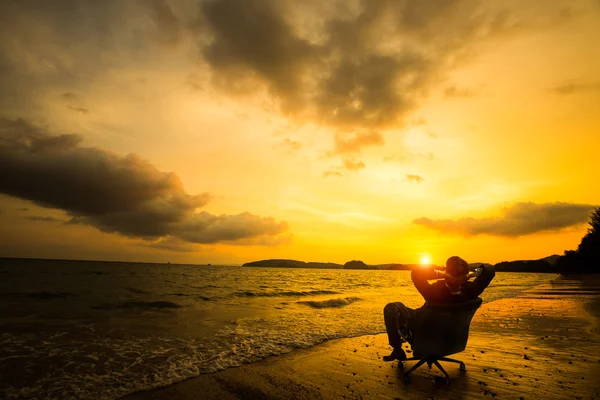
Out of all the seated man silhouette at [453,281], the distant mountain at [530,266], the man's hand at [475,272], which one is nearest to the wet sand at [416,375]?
the seated man silhouette at [453,281]

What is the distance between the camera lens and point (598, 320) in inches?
486

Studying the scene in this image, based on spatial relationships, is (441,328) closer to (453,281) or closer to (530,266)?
(453,281)

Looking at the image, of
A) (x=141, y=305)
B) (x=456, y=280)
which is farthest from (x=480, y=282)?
(x=141, y=305)

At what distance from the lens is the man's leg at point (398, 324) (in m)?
6.32

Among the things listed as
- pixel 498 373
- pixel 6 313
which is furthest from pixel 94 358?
pixel 6 313

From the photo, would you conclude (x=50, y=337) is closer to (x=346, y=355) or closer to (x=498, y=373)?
(x=346, y=355)

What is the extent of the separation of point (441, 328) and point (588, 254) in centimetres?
9405

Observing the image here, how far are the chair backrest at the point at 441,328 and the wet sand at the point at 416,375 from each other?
623 millimetres

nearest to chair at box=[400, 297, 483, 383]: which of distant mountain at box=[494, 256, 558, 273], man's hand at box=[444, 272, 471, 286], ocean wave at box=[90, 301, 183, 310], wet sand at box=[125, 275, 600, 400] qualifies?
man's hand at box=[444, 272, 471, 286]

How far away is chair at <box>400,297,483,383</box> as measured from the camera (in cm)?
566

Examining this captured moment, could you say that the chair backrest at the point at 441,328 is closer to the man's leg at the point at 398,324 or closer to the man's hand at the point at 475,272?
the man's leg at the point at 398,324

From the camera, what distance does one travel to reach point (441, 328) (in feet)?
19.2

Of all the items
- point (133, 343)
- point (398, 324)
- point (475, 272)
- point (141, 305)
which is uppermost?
point (475, 272)

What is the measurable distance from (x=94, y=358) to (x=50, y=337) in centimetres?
420
